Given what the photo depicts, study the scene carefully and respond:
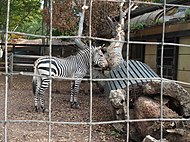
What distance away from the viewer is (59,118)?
641 cm

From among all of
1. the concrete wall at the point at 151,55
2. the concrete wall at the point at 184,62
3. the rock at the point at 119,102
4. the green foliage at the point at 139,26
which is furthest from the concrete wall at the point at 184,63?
the rock at the point at 119,102

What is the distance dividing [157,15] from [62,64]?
2748mm

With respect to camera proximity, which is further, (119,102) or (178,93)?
(119,102)

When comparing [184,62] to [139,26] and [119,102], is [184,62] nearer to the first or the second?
[139,26]

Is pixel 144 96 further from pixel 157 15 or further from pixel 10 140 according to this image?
pixel 157 15

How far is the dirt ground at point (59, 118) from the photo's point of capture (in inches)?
198

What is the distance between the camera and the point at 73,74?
7789mm

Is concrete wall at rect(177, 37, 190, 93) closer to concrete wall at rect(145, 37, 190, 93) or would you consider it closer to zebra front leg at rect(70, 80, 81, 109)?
concrete wall at rect(145, 37, 190, 93)

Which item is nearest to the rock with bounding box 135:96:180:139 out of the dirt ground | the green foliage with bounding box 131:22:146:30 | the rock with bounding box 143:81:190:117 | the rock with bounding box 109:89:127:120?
the rock with bounding box 143:81:190:117

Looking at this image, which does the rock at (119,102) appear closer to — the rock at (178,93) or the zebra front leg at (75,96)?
the rock at (178,93)

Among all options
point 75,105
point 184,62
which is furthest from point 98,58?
point 184,62

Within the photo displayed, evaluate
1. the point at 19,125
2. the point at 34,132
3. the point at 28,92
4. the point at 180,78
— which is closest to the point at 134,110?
the point at 34,132

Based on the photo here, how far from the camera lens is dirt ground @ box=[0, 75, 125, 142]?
Answer: 16.5ft

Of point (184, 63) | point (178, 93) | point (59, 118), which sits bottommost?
point (59, 118)
